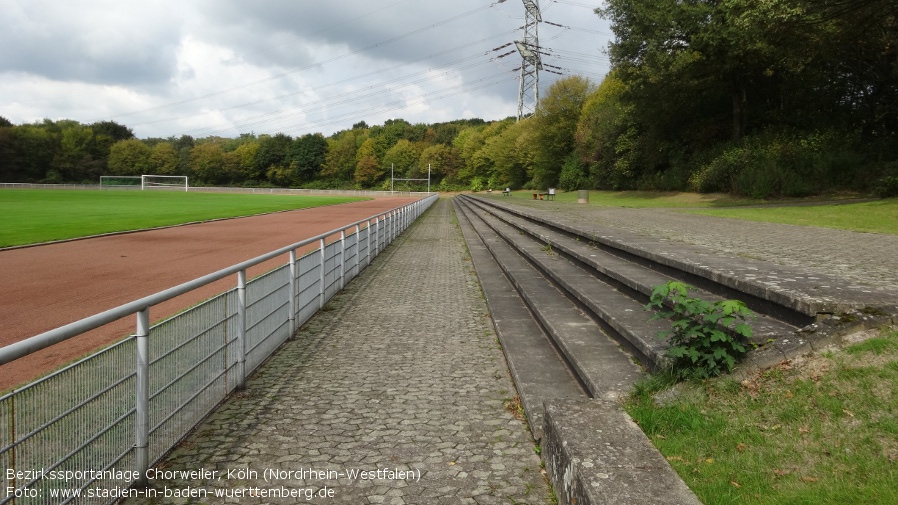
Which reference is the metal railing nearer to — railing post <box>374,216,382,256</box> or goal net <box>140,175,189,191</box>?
railing post <box>374,216,382,256</box>

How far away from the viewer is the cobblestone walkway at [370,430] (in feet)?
10.4

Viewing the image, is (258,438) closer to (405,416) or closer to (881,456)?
(405,416)

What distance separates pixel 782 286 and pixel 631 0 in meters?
31.5

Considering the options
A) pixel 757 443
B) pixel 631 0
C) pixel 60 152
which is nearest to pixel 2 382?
pixel 757 443

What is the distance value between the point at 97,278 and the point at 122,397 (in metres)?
9.10

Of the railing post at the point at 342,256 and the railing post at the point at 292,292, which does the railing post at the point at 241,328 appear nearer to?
the railing post at the point at 292,292

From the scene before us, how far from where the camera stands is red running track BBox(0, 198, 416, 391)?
6.53 meters

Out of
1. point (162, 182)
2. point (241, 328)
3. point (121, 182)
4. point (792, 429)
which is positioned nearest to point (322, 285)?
point (241, 328)

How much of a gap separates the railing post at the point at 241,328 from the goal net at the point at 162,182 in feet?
340

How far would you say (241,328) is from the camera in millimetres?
4883

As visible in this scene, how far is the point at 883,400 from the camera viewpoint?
2.81 m

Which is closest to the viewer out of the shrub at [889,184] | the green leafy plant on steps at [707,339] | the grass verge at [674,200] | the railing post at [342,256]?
the green leafy plant on steps at [707,339]

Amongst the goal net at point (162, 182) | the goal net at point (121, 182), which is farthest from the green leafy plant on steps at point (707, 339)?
the goal net at point (121, 182)

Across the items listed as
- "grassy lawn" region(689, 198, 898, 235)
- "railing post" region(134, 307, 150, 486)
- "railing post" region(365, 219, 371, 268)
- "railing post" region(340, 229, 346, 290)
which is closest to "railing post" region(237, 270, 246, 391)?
"railing post" region(134, 307, 150, 486)
